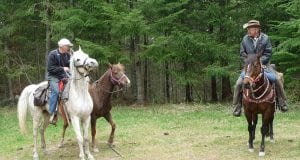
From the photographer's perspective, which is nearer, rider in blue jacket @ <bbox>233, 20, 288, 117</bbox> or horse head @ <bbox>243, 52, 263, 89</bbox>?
→ horse head @ <bbox>243, 52, 263, 89</bbox>

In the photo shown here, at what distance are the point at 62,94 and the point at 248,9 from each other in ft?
44.8

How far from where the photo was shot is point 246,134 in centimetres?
1289

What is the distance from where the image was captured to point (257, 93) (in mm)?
10047

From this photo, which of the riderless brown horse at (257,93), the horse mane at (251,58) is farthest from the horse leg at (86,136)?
the horse mane at (251,58)

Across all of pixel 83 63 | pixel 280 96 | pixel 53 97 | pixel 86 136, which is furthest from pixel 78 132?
pixel 280 96

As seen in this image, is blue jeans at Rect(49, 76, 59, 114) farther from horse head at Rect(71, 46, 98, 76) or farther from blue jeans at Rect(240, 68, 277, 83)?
blue jeans at Rect(240, 68, 277, 83)

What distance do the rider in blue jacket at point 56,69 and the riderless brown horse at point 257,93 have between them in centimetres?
410

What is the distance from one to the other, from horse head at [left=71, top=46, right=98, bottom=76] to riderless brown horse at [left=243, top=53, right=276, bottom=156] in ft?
10.6

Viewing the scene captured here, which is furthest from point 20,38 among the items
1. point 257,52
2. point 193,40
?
point 257,52

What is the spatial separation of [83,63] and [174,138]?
4.21m

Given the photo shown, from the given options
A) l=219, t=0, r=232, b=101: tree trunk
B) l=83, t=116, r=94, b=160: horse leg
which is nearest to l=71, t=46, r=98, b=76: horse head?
l=83, t=116, r=94, b=160: horse leg

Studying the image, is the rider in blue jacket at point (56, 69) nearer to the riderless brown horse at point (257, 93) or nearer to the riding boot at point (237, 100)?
the riding boot at point (237, 100)

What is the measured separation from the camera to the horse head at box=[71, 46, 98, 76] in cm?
977

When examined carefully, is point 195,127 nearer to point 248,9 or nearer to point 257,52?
point 257,52
